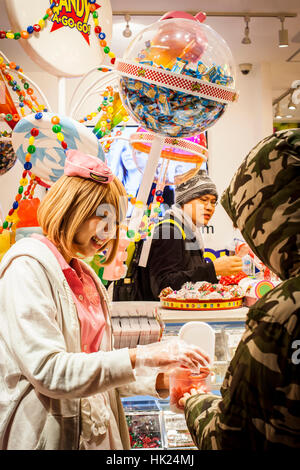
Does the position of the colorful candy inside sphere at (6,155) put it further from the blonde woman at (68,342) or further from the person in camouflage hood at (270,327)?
the person in camouflage hood at (270,327)

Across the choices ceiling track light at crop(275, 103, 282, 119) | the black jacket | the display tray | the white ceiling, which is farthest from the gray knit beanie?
ceiling track light at crop(275, 103, 282, 119)

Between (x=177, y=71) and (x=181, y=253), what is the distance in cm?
148

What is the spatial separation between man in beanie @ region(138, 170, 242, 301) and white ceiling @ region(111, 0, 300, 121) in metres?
2.23

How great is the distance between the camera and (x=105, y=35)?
1.79 m

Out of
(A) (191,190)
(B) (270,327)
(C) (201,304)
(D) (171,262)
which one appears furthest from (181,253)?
(B) (270,327)

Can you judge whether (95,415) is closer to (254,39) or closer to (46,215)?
(46,215)

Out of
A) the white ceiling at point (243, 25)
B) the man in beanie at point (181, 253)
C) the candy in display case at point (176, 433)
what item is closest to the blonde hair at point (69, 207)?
the candy in display case at point (176, 433)

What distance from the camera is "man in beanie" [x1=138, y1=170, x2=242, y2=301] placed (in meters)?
2.50

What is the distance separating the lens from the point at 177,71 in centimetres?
125

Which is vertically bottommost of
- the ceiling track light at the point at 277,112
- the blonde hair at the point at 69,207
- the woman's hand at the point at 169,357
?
the woman's hand at the point at 169,357

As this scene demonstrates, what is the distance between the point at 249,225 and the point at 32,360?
56cm

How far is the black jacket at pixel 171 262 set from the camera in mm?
2492

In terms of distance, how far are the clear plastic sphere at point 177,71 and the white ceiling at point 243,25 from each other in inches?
124

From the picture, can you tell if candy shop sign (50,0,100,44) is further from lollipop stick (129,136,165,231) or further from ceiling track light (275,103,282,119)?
ceiling track light (275,103,282,119)
